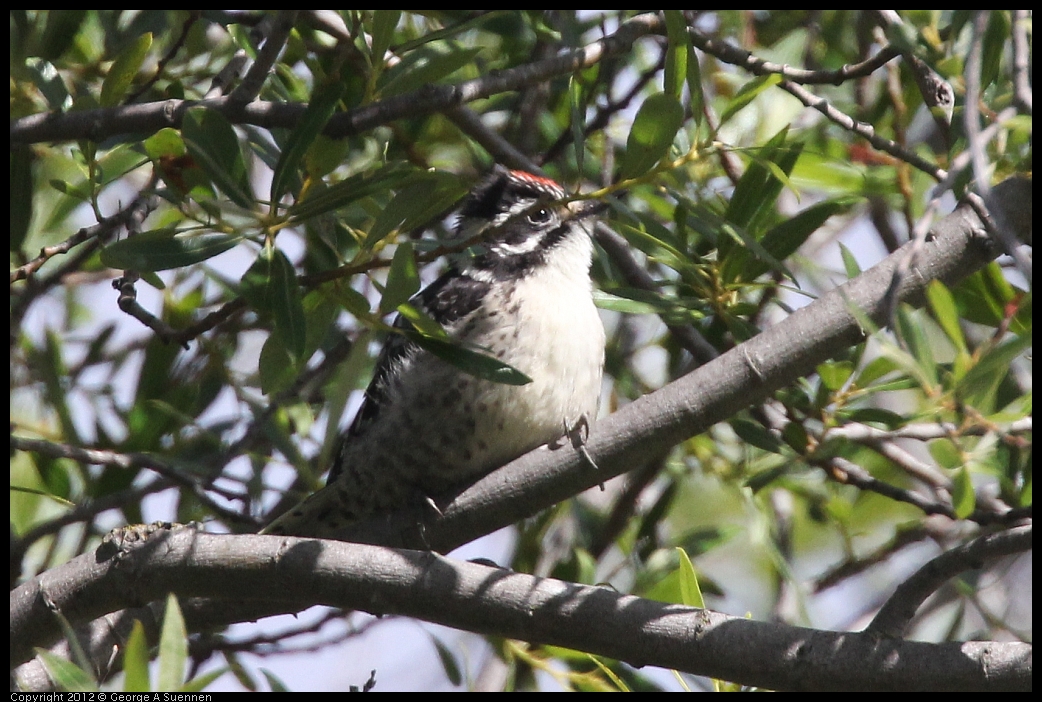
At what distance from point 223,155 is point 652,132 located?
1.01 m

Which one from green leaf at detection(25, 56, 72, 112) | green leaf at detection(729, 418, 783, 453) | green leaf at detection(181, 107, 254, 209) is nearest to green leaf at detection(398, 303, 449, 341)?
green leaf at detection(181, 107, 254, 209)

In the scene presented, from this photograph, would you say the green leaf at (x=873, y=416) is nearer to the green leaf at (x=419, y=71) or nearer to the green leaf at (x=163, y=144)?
the green leaf at (x=419, y=71)

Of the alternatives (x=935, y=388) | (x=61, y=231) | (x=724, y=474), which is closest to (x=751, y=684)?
(x=935, y=388)

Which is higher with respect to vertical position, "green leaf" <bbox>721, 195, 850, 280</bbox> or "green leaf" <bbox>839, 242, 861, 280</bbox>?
"green leaf" <bbox>721, 195, 850, 280</bbox>

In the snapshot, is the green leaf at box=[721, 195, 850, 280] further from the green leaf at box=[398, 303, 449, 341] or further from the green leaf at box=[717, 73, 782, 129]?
the green leaf at box=[398, 303, 449, 341]

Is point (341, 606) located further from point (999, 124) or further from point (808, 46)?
point (808, 46)

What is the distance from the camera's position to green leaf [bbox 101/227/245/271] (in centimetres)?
251

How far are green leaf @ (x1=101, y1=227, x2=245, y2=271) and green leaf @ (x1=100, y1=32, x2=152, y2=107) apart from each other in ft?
1.98

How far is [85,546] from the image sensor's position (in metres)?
4.26

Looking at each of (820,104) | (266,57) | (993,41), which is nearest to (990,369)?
(993,41)

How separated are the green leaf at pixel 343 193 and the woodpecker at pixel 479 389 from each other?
1.14 m

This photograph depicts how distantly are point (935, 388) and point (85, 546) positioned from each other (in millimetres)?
3427

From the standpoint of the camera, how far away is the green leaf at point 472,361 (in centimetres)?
260

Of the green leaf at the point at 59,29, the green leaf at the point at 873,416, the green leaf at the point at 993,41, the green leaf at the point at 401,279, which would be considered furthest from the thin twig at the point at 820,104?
the green leaf at the point at 59,29
